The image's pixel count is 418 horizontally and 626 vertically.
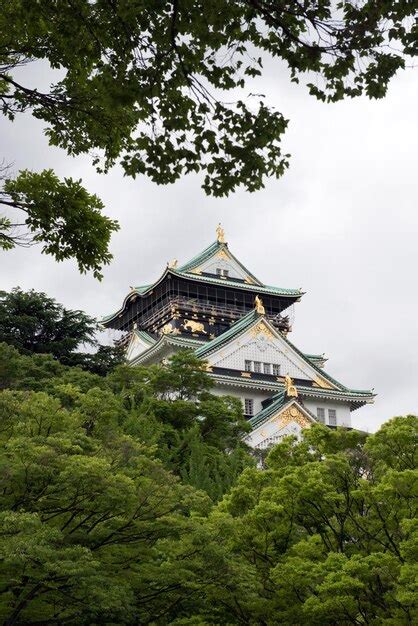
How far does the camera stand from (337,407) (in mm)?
45906

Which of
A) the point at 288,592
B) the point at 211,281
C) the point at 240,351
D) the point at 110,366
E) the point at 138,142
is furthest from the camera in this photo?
the point at 211,281

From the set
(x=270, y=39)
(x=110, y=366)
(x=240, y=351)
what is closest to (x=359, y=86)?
(x=270, y=39)

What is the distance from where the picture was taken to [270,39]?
26.1 feet

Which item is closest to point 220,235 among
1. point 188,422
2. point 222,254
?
point 222,254

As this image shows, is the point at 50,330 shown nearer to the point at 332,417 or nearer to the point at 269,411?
the point at 269,411

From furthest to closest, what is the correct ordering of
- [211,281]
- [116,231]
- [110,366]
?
[211,281] → [110,366] → [116,231]

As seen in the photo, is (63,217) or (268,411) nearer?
(63,217)

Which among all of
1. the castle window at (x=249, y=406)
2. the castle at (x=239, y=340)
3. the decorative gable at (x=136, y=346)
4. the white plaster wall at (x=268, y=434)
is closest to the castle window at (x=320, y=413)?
the castle at (x=239, y=340)

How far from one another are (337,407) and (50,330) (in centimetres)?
1926

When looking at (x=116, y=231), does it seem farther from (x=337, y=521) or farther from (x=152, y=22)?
(x=337, y=521)

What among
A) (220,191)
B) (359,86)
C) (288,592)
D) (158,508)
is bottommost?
(288,592)

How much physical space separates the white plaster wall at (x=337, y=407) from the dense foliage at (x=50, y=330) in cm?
1535

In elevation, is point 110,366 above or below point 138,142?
above

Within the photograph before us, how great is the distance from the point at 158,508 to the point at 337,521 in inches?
137
